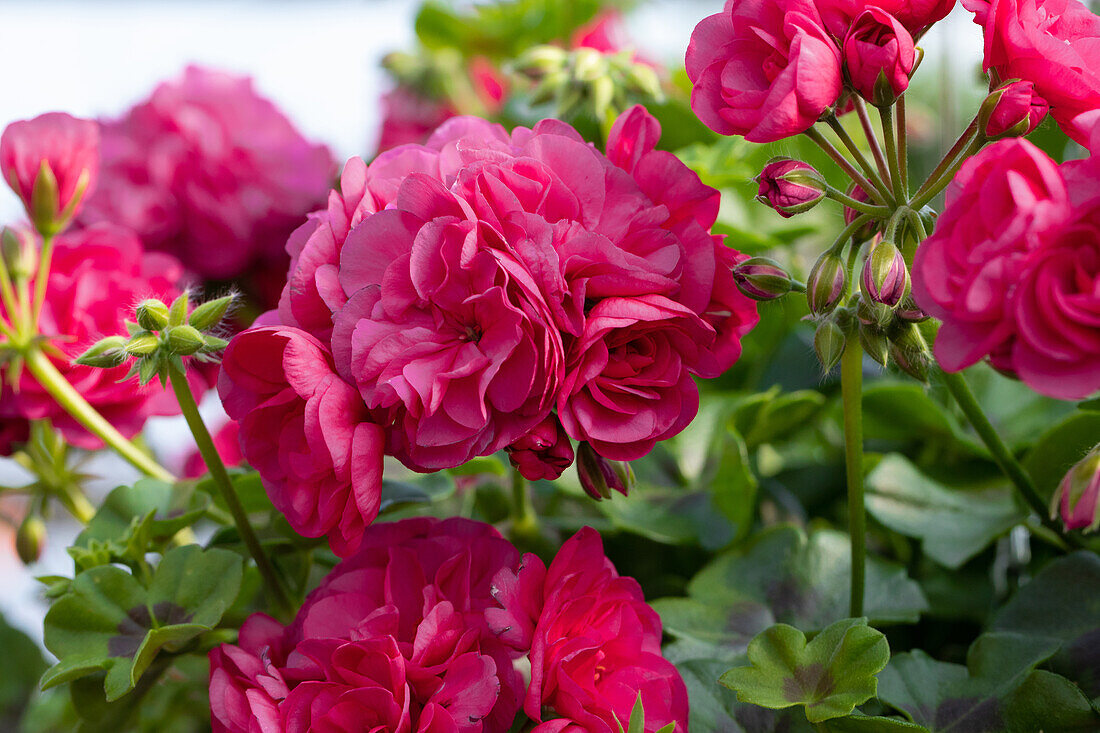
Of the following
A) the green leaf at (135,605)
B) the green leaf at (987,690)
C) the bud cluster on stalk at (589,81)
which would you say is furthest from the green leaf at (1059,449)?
the green leaf at (135,605)

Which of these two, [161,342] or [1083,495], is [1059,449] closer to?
[1083,495]

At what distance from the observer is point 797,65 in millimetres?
→ 340

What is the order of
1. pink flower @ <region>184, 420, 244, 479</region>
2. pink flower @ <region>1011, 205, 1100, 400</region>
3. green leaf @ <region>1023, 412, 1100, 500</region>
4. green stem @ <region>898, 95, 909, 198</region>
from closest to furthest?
pink flower @ <region>1011, 205, 1100, 400</region>
green stem @ <region>898, 95, 909, 198</region>
green leaf @ <region>1023, 412, 1100, 500</region>
pink flower @ <region>184, 420, 244, 479</region>

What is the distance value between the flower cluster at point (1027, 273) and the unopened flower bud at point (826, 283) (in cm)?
6

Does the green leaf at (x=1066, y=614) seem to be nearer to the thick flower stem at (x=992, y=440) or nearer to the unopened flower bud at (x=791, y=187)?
the thick flower stem at (x=992, y=440)

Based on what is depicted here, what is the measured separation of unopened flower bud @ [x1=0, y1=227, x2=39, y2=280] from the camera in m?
0.53

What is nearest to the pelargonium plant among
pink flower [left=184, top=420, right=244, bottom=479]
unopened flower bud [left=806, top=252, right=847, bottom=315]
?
unopened flower bud [left=806, top=252, right=847, bottom=315]

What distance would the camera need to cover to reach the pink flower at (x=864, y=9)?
0.36 m

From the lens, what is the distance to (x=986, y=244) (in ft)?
0.97

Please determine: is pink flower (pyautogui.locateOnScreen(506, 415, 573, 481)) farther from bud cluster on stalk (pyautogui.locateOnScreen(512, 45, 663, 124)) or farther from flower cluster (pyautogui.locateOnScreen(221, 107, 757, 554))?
bud cluster on stalk (pyautogui.locateOnScreen(512, 45, 663, 124))

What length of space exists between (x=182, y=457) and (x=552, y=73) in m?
0.49

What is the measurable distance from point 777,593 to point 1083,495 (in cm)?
21

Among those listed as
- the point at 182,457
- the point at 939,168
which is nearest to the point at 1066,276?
the point at 939,168

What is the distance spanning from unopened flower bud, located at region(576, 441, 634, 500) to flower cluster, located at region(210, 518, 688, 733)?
2 centimetres
